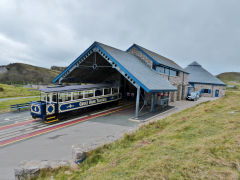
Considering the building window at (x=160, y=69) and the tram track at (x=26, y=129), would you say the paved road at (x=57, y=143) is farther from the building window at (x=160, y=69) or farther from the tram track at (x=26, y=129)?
the building window at (x=160, y=69)

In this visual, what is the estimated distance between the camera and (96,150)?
589cm

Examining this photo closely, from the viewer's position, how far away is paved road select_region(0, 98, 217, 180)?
21.6 ft

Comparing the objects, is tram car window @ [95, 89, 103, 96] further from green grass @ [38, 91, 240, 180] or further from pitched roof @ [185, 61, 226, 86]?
pitched roof @ [185, 61, 226, 86]

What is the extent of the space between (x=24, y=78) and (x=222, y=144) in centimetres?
9499

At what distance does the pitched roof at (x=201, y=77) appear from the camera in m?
37.4

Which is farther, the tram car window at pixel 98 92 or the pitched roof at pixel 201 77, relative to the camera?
the pitched roof at pixel 201 77

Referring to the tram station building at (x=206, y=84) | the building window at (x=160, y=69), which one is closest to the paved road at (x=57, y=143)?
the building window at (x=160, y=69)

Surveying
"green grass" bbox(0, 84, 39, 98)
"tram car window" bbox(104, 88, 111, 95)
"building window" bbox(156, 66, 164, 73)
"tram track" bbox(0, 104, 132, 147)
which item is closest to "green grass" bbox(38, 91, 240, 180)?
"tram track" bbox(0, 104, 132, 147)

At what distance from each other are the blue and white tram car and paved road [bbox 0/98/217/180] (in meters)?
2.51

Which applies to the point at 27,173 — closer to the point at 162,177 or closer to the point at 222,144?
the point at 162,177

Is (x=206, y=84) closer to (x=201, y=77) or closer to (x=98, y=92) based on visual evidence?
(x=201, y=77)

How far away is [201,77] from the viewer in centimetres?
3919

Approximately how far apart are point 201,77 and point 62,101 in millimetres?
38336

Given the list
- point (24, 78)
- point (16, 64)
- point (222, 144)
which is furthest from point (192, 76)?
point (16, 64)
